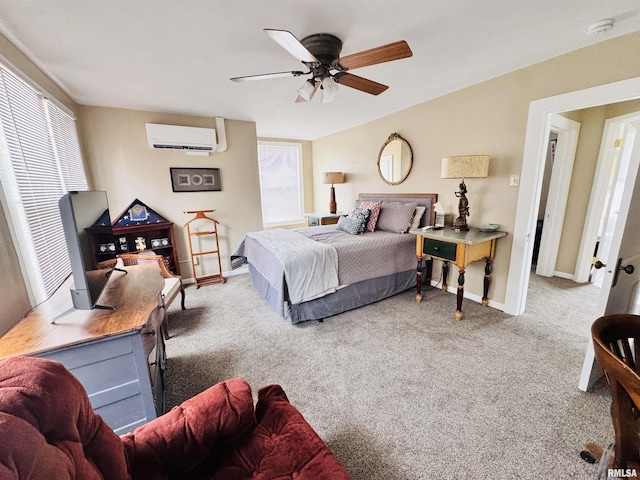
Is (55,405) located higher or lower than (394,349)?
→ higher

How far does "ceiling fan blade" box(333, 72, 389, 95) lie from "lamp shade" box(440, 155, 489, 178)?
3.67 feet

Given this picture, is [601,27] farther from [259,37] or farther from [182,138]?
[182,138]

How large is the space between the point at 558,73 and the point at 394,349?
271 centimetres

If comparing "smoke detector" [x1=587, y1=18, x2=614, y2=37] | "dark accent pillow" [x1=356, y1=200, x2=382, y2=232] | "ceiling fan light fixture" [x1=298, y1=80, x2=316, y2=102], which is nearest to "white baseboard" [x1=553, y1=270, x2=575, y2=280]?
"dark accent pillow" [x1=356, y1=200, x2=382, y2=232]

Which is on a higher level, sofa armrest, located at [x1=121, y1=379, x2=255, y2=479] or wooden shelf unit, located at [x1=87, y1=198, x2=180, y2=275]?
wooden shelf unit, located at [x1=87, y1=198, x2=180, y2=275]

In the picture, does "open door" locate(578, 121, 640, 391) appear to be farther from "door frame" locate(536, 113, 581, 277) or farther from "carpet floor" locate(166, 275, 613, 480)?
"door frame" locate(536, 113, 581, 277)

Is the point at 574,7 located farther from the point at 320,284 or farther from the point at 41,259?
the point at 41,259

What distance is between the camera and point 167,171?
359 centimetres

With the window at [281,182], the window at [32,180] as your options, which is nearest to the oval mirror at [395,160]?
the window at [281,182]

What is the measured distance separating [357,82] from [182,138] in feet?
8.33

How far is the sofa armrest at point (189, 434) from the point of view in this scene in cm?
88

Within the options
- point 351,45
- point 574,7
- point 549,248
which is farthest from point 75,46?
point 549,248

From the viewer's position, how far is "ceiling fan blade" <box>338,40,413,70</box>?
1.53 meters

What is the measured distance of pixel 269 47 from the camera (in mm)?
1930
